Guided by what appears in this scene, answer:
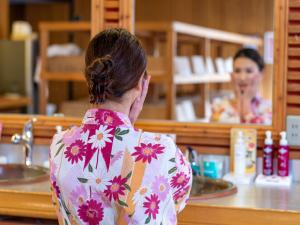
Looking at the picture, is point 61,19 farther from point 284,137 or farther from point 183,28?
point 284,137

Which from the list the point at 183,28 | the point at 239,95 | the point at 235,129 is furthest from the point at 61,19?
the point at 235,129

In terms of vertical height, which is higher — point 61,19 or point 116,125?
point 61,19

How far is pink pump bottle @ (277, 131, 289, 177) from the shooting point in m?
2.40

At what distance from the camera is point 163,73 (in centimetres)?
399

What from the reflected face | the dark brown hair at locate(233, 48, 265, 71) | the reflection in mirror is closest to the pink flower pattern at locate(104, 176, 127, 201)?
the reflection in mirror

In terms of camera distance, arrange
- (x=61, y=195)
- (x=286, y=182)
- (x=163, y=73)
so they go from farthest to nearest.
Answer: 1. (x=163, y=73)
2. (x=286, y=182)
3. (x=61, y=195)

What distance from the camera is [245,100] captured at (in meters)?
3.58

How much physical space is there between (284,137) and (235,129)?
0.20 metres

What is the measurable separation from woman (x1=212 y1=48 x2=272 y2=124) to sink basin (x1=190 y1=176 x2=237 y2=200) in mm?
977

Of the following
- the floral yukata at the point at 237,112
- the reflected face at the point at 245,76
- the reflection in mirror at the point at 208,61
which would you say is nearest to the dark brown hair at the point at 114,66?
the reflection in mirror at the point at 208,61

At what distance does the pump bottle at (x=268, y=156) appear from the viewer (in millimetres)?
2420

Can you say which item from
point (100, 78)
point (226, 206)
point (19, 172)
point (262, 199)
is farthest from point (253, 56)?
point (100, 78)

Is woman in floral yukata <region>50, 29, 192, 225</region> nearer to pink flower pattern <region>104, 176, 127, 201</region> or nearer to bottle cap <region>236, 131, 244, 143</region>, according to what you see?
pink flower pattern <region>104, 176, 127, 201</region>

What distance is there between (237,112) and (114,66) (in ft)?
7.01
